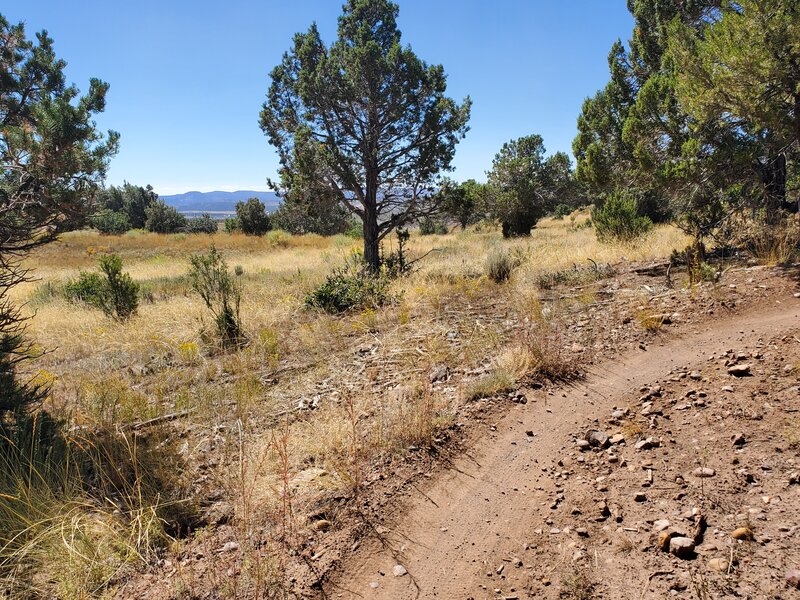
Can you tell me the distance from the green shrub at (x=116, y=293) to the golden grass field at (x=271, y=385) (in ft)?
1.08

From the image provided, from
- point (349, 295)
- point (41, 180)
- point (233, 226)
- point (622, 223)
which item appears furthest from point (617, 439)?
point (233, 226)

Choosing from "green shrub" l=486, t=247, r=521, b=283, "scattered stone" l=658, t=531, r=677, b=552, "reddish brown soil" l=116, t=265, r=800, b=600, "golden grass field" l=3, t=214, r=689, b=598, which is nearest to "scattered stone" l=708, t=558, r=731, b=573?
"reddish brown soil" l=116, t=265, r=800, b=600

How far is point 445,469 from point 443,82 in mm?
10486

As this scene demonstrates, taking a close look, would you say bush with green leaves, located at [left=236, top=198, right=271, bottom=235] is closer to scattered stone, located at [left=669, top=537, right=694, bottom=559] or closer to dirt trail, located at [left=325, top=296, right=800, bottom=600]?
dirt trail, located at [left=325, top=296, right=800, bottom=600]

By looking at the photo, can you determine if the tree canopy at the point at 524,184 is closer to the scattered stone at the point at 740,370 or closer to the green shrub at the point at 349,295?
the green shrub at the point at 349,295

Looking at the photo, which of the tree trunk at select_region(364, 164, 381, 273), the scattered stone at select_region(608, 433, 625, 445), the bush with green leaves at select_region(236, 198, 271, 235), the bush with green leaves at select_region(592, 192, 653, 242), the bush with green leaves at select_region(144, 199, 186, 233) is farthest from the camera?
the bush with green leaves at select_region(144, 199, 186, 233)

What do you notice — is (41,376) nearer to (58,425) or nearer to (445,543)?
(58,425)

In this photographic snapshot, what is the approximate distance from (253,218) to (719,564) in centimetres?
3948

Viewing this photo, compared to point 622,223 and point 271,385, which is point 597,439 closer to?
point 271,385

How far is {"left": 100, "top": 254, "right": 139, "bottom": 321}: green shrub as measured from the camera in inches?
363

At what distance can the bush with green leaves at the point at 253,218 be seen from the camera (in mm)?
37656

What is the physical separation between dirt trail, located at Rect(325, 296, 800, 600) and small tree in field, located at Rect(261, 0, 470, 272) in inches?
330

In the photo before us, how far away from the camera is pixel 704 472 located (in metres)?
2.60

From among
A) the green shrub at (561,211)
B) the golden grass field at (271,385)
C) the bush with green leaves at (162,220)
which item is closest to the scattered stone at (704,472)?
the golden grass field at (271,385)
